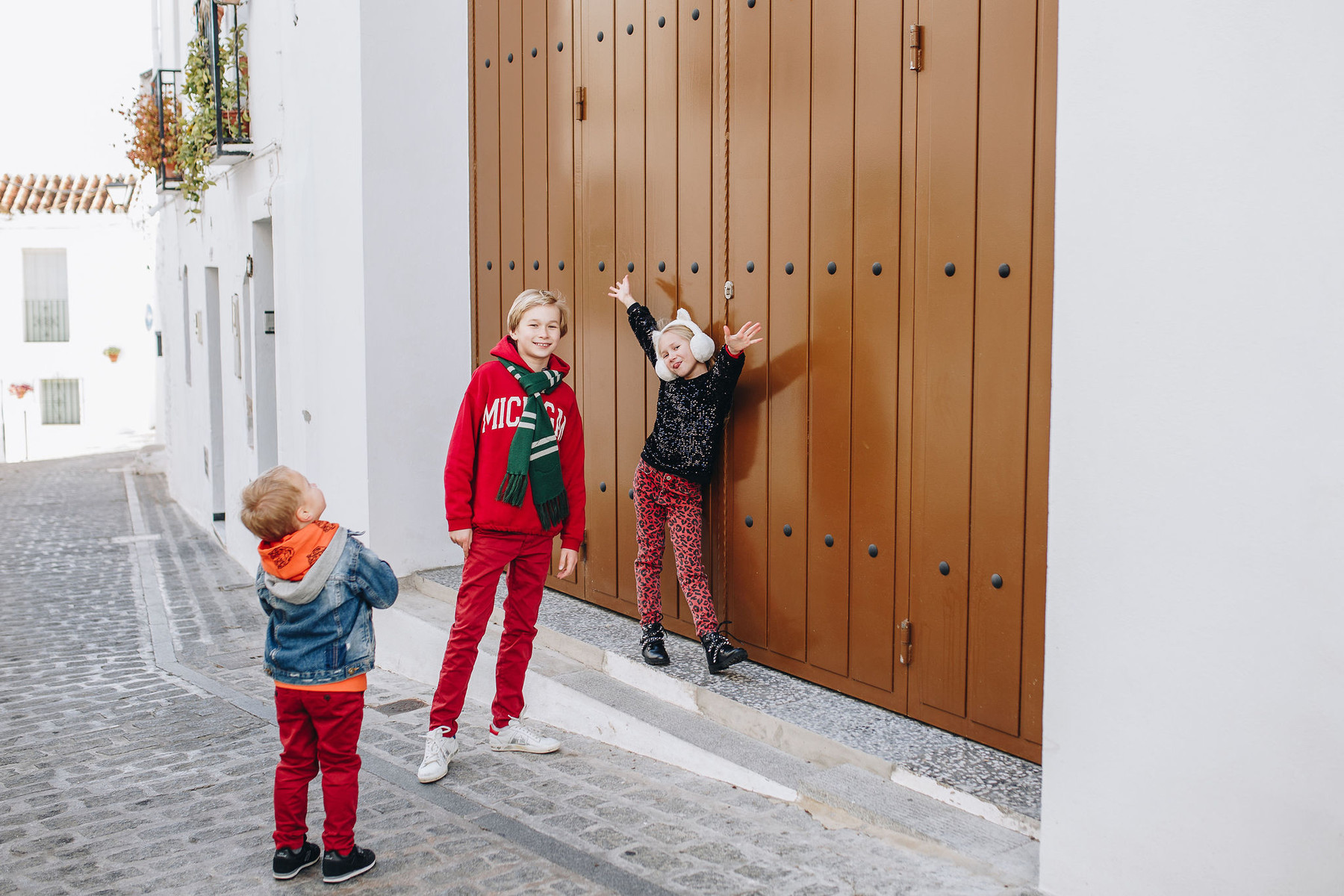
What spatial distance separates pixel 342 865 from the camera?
3.76 meters

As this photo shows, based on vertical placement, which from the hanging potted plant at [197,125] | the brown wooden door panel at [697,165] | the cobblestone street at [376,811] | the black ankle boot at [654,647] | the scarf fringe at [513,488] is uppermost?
the hanging potted plant at [197,125]

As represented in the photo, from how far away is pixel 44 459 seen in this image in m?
24.2

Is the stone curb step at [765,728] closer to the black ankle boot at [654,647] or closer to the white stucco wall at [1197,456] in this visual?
the black ankle boot at [654,647]

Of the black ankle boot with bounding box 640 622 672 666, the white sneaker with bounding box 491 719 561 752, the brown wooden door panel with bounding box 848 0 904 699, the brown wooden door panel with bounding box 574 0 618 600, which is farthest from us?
the brown wooden door panel with bounding box 574 0 618 600

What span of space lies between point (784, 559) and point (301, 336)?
4698mm

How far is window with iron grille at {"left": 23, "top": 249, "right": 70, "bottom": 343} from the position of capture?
1046 inches

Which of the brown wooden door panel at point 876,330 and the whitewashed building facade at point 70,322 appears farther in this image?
the whitewashed building facade at point 70,322

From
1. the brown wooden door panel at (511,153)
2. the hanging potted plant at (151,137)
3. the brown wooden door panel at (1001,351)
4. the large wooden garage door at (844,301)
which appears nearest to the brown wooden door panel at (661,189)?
the large wooden garage door at (844,301)

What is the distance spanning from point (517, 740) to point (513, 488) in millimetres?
1078

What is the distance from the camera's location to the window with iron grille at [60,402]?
27.2 meters

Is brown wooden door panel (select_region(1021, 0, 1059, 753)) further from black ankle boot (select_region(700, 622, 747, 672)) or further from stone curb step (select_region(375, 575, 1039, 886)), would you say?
black ankle boot (select_region(700, 622, 747, 672))

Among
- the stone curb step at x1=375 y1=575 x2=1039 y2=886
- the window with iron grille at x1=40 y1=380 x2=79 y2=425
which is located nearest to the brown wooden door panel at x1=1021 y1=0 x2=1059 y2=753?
the stone curb step at x1=375 y1=575 x2=1039 y2=886

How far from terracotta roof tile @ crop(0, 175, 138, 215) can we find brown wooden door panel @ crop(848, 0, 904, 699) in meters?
24.7

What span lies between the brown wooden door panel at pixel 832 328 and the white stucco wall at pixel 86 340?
24283mm
